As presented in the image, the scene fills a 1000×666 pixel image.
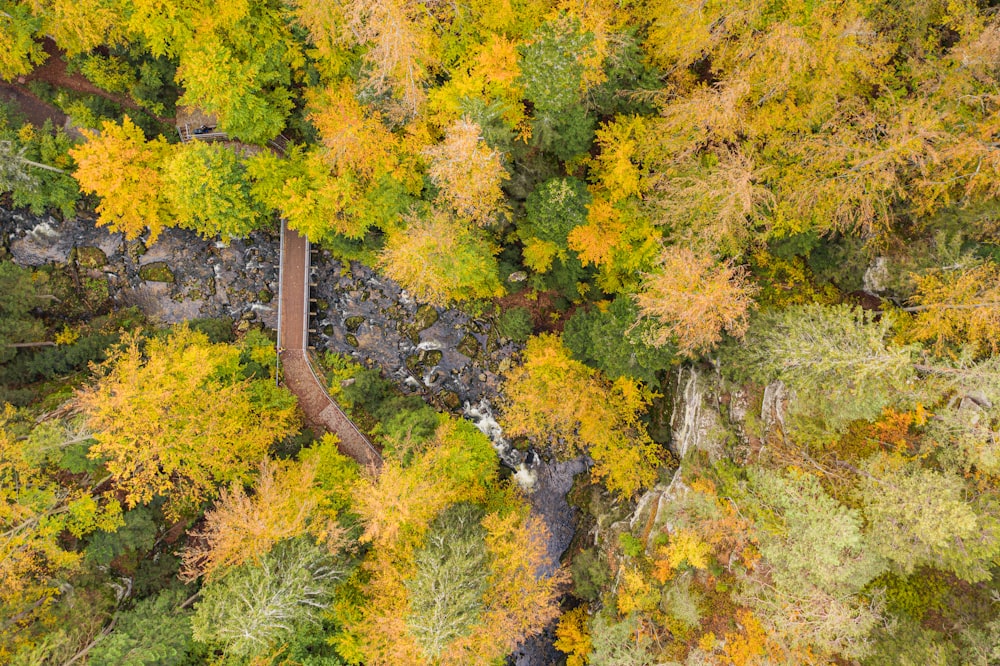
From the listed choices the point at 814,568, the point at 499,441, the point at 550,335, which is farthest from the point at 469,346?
the point at 814,568

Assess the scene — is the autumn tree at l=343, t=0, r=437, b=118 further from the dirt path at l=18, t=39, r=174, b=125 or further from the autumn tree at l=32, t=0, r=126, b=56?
the dirt path at l=18, t=39, r=174, b=125

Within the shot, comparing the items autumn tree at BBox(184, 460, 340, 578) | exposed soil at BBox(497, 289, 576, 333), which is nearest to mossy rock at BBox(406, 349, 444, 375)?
exposed soil at BBox(497, 289, 576, 333)

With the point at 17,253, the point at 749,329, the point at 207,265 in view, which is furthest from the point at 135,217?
the point at 749,329

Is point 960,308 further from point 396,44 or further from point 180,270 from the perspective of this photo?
point 180,270

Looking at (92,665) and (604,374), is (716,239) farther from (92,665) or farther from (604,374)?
(92,665)

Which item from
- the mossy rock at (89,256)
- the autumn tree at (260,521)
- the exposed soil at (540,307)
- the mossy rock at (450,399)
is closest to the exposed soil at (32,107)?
the mossy rock at (89,256)

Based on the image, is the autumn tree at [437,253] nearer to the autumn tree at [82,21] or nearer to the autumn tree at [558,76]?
the autumn tree at [558,76]
